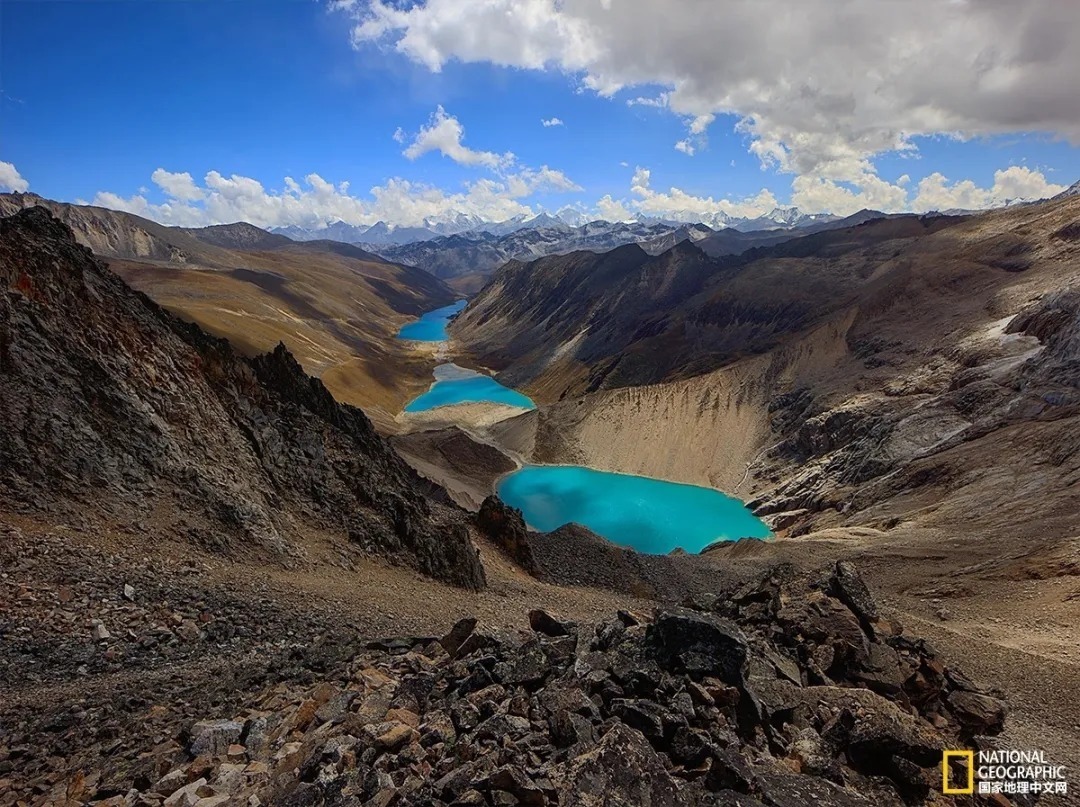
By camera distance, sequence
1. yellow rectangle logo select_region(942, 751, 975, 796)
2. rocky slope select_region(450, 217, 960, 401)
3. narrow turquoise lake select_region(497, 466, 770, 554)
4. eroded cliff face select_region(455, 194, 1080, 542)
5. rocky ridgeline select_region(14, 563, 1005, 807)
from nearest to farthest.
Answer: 1. rocky ridgeline select_region(14, 563, 1005, 807)
2. yellow rectangle logo select_region(942, 751, 975, 796)
3. eroded cliff face select_region(455, 194, 1080, 542)
4. narrow turquoise lake select_region(497, 466, 770, 554)
5. rocky slope select_region(450, 217, 960, 401)

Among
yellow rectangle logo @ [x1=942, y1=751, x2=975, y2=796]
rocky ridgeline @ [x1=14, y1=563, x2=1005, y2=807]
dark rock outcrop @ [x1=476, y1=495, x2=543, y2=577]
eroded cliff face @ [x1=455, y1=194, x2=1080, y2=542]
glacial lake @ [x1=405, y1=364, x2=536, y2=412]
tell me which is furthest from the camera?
glacial lake @ [x1=405, y1=364, x2=536, y2=412]

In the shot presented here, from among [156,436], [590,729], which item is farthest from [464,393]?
[590,729]

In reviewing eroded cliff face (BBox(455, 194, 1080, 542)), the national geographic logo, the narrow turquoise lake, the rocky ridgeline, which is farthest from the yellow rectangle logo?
the narrow turquoise lake

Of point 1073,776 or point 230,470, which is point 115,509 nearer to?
point 230,470

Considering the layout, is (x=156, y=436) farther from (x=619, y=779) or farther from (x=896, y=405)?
(x=896, y=405)

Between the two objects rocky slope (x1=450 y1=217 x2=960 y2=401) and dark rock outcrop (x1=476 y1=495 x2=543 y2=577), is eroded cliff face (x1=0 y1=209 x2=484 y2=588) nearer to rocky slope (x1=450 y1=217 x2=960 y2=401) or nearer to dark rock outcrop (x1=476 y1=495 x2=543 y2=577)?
dark rock outcrop (x1=476 y1=495 x2=543 y2=577)

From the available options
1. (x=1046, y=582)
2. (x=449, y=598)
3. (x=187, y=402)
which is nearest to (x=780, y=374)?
(x=1046, y=582)

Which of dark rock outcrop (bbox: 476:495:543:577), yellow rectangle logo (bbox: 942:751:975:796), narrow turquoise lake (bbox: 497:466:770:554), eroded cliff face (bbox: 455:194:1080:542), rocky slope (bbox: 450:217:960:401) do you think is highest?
rocky slope (bbox: 450:217:960:401)
